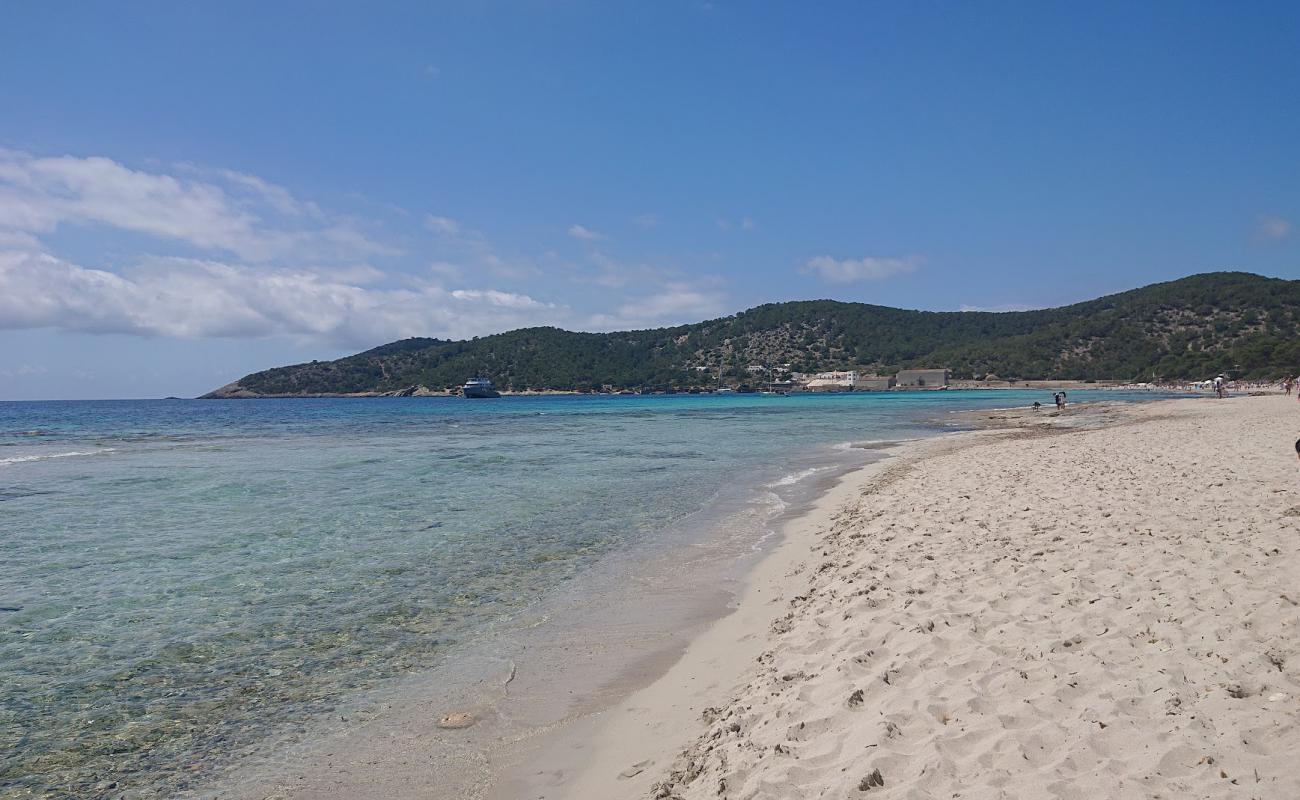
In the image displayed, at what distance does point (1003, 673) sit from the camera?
476 cm

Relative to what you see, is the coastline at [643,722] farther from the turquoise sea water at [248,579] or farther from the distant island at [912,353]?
the distant island at [912,353]

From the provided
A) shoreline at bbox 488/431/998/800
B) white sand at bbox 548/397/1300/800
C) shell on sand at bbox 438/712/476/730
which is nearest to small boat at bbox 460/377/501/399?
white sand at bbox 548/397/1300/800

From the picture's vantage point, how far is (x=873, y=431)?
131 ft

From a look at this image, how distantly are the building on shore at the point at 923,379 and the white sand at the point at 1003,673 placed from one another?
151188 millimetres

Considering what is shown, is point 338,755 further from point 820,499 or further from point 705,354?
point 705,354

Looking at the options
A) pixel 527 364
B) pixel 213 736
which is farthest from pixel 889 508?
pixel 527 364

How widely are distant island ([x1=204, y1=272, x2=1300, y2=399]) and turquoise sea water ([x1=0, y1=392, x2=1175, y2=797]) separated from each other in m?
122

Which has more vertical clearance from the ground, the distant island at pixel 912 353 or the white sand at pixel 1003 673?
the distant island at pixel 912 353

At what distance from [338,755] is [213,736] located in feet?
3.89

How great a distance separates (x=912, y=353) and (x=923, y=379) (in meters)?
28.8

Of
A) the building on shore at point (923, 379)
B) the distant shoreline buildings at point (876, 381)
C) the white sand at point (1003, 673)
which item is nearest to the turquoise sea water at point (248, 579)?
the white sand at point (1003, 673)

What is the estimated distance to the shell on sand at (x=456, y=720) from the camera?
18.9 ft

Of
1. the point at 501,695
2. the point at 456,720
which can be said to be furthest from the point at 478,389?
the point at 456,720

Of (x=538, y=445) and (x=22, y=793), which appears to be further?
(x=538, y=445)
